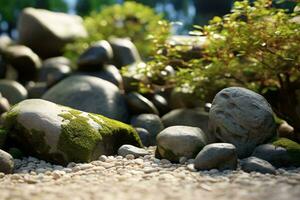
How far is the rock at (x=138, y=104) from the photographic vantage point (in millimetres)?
8195

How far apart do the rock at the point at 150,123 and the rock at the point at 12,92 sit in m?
3.28

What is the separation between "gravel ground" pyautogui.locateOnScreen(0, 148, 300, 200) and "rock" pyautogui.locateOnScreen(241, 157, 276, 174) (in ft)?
0.35

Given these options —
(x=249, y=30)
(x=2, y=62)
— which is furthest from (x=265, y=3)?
(x=2, y=62)

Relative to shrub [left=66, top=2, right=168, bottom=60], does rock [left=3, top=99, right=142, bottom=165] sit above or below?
below

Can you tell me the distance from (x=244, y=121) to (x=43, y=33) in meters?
8.53

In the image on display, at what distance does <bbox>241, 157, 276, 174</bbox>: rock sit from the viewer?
4922mm

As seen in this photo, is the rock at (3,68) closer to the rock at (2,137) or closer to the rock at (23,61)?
the rock at (23,61)

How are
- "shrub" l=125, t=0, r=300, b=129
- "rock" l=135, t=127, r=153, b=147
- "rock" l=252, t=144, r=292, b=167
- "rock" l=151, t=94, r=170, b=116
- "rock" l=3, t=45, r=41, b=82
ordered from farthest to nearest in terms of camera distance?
"rock" l=3, t=45, r=41, b=82
"rock" l=151, t=94, r=170, b=116
"rock" l=135, t=127, r=153, b=147
"shrub" l=125, t=0, r=300, b=129
"rock" l=252, t=144, r=292, b=167

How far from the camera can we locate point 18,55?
11.4 metres

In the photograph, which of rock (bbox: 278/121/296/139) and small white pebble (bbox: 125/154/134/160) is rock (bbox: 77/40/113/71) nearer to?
small white pebble (bbox: 125/154/134/160)

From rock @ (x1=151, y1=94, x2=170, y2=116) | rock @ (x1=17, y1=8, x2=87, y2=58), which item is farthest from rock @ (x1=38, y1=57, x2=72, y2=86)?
A: rock @ (x1=151, y1=94, x2=170, y2=116)

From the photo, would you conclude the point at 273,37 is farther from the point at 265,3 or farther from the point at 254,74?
the point at 254,74

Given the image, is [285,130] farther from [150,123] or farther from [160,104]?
[160,104]

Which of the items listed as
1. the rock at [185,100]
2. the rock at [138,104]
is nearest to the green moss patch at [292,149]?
the rock at [185,100]
